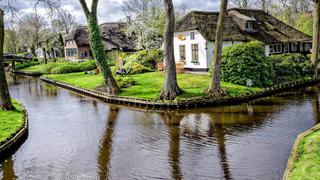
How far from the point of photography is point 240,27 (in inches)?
1465

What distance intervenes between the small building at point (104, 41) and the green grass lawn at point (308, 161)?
168ft

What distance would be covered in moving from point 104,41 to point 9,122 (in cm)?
4512

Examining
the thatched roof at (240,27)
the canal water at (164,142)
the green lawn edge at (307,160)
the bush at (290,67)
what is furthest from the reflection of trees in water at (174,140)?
the thatched roof at (240,27)

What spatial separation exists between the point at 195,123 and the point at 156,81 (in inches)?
504

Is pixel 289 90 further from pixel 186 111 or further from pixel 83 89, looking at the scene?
pixel 83 89

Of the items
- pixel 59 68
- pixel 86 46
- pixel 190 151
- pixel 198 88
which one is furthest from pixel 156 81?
pixel 86 46

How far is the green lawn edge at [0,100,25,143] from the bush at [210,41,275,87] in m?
15.9

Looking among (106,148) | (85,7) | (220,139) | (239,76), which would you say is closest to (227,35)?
(239,76)

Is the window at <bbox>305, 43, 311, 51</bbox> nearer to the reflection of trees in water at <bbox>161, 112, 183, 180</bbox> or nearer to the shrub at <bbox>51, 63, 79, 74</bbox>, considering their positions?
the reflection of trees in water at <bbox>161, 112, 183, 180</bbox>

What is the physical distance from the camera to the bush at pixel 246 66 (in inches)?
1112

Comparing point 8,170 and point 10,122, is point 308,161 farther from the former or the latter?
point 10,122

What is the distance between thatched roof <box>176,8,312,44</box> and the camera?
35.7 meters

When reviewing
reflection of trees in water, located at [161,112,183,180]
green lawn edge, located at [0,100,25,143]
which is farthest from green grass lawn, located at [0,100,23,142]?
reflection of trees in water, located at [161,112,183,180]

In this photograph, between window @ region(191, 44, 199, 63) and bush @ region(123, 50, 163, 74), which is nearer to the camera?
window @ region(191, 44, 199, 63)
